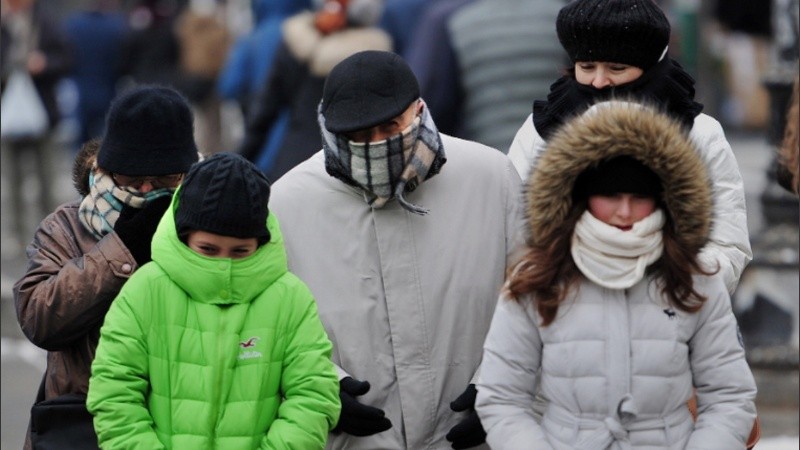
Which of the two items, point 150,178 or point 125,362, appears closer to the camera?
point 125,362

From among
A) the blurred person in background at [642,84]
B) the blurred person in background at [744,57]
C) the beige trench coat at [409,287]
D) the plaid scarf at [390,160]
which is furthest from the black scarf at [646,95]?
the blurred person in background at [744,57]

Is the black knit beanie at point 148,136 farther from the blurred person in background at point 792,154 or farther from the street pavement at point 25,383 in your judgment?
the street pavement at point 25,383

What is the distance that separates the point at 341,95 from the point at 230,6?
22.1m

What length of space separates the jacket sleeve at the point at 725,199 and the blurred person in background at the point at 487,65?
317 centimetres

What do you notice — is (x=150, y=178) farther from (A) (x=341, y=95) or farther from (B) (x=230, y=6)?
(B) (x=230, y=6)

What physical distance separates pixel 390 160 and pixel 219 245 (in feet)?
1.61

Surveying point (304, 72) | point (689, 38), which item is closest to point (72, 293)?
point (304, 72)

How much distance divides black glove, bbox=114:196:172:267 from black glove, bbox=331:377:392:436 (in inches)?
24.9

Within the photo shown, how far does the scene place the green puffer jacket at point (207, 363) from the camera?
4820mm

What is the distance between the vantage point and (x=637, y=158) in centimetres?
471

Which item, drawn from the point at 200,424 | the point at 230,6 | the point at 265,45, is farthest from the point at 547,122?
the point at 230,6

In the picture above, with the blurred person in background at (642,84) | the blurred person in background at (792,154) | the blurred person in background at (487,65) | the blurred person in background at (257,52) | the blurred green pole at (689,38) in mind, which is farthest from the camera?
the blurred green pole at (689,38)

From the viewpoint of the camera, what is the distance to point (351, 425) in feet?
16.6

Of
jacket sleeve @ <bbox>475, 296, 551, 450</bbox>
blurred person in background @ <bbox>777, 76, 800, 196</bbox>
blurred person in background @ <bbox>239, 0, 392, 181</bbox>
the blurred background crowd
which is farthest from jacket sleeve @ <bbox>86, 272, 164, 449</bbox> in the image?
blurred person in background @ <bbox>239, 0, 392, 181</bbox>
